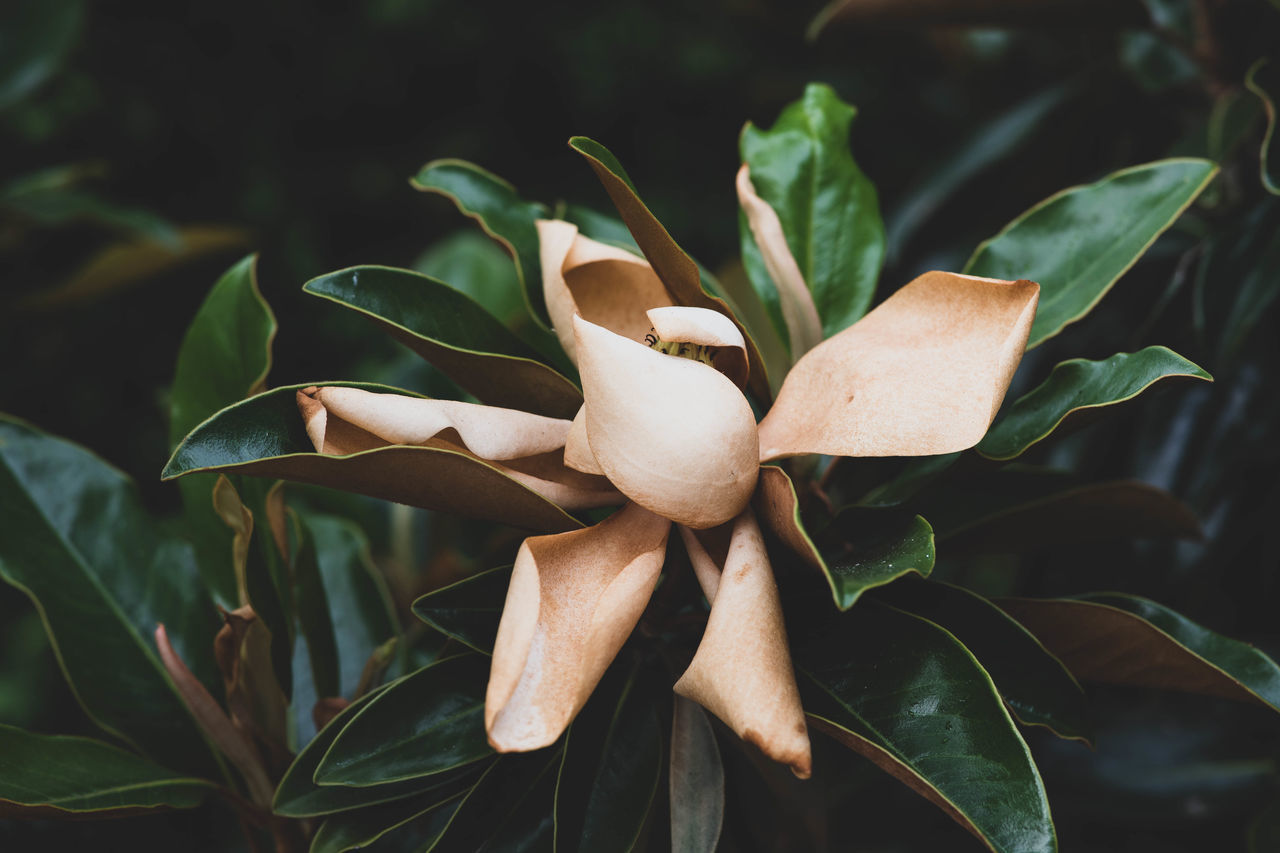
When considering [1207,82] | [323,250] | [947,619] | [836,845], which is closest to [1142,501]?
[947,619]

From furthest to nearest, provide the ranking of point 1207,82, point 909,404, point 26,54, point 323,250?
point 323,250, point 26,54, point 1207,82, point 909,404

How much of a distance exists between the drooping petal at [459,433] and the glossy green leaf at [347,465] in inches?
0.4

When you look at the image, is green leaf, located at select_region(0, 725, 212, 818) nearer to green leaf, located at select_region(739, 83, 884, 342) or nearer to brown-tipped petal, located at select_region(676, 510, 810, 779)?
brown-tipped petal, located at select_region(676, 510, 810, 779)

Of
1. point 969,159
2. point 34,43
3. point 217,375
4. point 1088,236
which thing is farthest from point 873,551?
point 34,43

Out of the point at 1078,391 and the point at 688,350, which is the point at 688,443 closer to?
the point at 688,350

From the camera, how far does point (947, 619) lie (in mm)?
543

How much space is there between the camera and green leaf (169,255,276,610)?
Result: 66 cm

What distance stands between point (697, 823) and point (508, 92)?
2065 millimetres

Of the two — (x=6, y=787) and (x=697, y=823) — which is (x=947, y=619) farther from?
(x=6, y=787)

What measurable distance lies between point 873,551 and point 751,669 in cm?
10

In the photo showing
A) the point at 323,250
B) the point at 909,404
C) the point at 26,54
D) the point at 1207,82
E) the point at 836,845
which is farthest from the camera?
the point at 323,250

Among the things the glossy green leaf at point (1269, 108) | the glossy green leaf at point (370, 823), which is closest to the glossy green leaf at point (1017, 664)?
the glossy green leaf at point (370, 823)

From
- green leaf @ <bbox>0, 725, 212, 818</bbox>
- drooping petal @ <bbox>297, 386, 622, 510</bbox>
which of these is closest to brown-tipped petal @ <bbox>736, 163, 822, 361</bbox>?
drooping petal @ <bbox>297, 386, 622, 510</bbox>

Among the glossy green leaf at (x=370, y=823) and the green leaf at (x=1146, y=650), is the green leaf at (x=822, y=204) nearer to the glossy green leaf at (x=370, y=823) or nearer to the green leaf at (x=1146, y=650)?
the green leaf at (x=1146, y=650)
